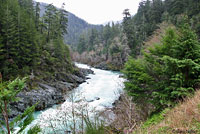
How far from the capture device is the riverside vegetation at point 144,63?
5027 millimetres

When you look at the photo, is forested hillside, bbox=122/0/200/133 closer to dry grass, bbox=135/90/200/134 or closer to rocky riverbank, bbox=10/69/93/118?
dry grass, bbox=135/90/200/134

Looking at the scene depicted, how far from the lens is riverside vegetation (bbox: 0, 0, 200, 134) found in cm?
503

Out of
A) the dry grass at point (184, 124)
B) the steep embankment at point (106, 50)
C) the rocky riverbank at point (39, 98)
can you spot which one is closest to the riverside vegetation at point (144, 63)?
the dry grass at point (184, 124)

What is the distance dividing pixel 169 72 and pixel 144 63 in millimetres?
1922

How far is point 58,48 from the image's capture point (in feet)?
98.6

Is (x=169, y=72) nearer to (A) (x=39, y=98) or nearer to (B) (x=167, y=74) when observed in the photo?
(B) (x=167, y=74)

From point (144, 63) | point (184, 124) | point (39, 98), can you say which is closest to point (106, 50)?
point (39, 98)

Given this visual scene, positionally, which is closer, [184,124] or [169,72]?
[184,124]

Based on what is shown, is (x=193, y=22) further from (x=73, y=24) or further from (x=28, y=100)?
(x=73, y=24)

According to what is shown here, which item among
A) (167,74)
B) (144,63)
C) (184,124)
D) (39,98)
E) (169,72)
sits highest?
(144,63)

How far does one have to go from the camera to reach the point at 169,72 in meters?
7.55

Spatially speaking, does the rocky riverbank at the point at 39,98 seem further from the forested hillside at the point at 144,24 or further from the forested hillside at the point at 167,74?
the forested hillside at the point at 144,24

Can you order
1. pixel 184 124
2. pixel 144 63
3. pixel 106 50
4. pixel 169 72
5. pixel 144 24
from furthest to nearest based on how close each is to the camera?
pixel 106 50, pixel 144 24, pixel 144 63, pixel 169 72, pixel 184 124

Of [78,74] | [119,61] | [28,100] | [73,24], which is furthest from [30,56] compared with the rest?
[73,24]
